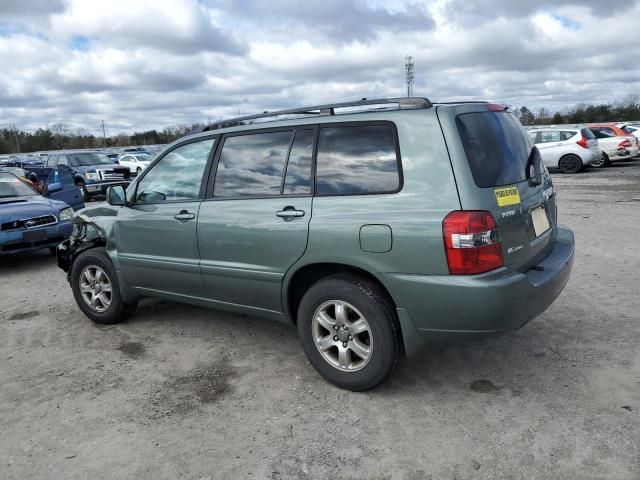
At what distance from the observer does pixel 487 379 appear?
373 cm

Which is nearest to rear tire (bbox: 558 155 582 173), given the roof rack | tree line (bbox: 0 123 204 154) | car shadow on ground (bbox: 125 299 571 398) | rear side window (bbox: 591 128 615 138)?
rear side window (bbox: 591 128 615 138)

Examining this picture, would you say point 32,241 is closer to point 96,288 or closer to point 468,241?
point 96,288

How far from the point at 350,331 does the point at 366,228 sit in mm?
676

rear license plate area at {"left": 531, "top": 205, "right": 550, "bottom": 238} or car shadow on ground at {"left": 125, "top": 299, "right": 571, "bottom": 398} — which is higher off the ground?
rear license plate area at {"left": 531, "top": 205, "right": 550, "bottom": 238}

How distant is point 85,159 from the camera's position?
800 inches

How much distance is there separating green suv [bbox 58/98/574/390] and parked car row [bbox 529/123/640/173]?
16760mm

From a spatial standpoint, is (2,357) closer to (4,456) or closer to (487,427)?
(4,456)

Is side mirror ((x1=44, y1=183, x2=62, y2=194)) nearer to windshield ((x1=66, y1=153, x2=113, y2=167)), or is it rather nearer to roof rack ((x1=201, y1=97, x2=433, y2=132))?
roof rack ((x1=201, y1=97, x2=433, y2=132))

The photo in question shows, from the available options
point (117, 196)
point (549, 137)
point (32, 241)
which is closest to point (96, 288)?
point (117, 196)

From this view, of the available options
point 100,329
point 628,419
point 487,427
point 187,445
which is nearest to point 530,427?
point 487,427

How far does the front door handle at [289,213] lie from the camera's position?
143 inches

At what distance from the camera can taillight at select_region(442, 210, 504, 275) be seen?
305 cm

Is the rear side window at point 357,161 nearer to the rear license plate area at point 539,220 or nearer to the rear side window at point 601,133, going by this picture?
the rear license plate area at point 539,220

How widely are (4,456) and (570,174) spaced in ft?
63.6
